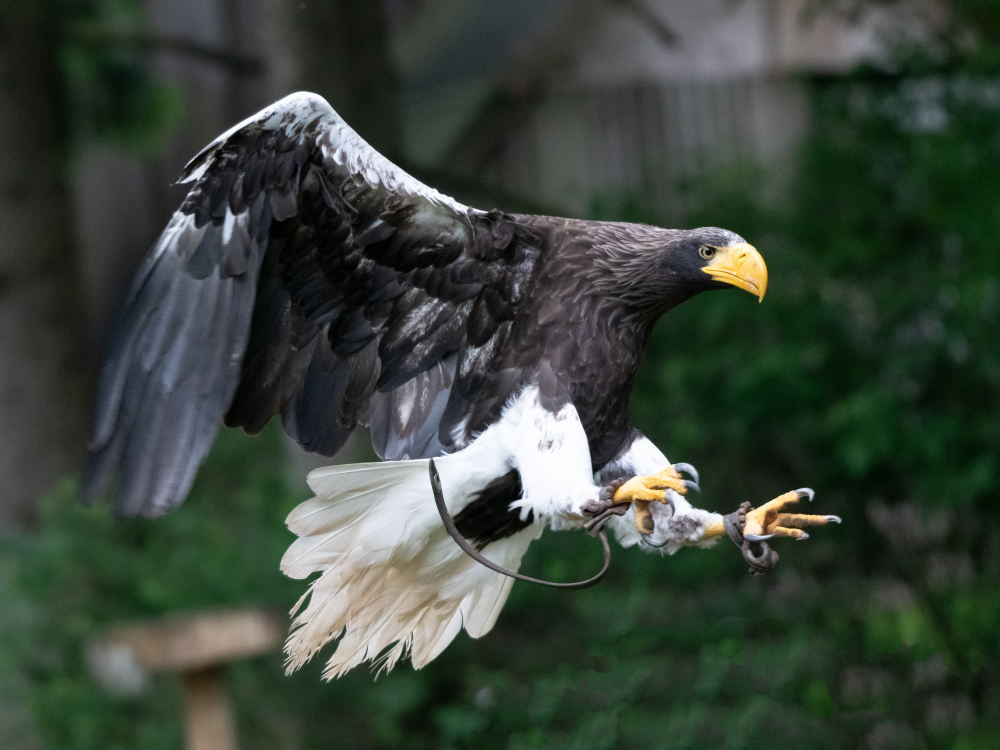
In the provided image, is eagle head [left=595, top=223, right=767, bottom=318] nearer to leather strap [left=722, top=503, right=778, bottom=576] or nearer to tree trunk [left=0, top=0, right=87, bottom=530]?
leather strap [left=722, top=503, right=778, bottom=576]

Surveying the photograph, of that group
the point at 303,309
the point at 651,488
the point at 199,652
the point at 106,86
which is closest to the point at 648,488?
the point at 651,488

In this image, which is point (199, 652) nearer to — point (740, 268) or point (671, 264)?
point (671, 264)

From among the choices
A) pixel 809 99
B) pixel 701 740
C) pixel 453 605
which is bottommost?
pixel 701 740

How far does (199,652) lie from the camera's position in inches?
160

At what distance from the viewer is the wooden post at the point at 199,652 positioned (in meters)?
4.04

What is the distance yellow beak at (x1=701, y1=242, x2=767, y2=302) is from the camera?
2.66 m

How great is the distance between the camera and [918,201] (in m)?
5.13

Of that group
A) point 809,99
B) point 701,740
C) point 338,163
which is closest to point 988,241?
point 809,99

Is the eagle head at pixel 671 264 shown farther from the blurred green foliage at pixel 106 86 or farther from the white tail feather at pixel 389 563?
the blurred green foliage at pixel 106 86

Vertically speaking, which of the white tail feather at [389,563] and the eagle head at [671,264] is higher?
the eagle head at [671,264]

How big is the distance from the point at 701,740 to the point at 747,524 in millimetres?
712

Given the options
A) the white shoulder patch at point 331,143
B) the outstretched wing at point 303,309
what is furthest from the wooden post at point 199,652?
the white shoulder patch at point 331,143

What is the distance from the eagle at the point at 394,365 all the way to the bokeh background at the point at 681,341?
1.01 metres

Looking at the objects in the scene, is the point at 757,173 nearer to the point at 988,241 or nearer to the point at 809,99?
the point at 809,99
